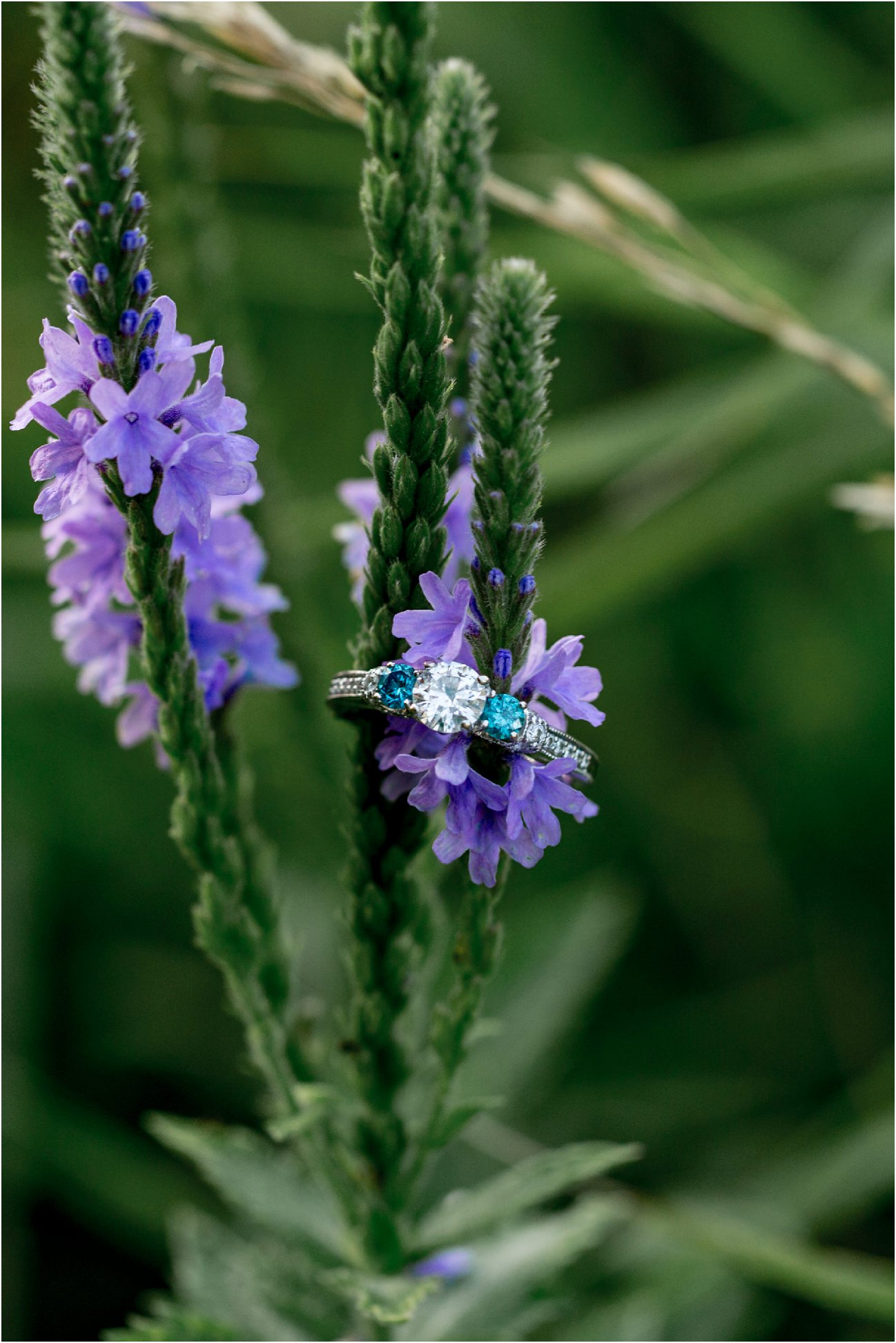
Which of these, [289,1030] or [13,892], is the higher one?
[13,892]

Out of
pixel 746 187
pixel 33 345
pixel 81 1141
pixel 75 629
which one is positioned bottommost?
pixel 81 1141

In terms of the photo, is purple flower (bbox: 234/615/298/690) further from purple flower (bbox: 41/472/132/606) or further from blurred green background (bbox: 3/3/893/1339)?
blurred green background (bbox: 3/3/893/1339)

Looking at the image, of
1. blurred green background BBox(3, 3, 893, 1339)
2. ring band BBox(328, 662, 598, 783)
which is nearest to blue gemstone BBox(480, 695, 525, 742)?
ring band BBox(328, 662, 598, 783)

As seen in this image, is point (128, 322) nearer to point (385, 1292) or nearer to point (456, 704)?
point (456, 704)

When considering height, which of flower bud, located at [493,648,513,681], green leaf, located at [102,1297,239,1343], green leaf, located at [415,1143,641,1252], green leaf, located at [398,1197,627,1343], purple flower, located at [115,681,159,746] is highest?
purple flower, located at [115,681,159,746]

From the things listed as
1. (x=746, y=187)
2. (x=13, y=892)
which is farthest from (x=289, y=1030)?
(x=746, y=187)

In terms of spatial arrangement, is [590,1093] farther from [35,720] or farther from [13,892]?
[35,720]

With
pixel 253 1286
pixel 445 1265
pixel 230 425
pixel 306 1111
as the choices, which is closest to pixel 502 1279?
pixel 445 1265
